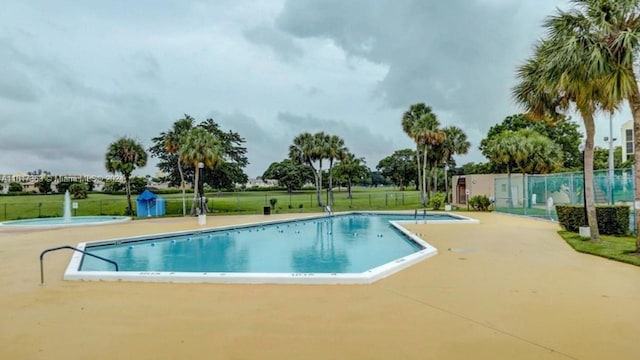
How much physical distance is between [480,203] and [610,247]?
48.5ft

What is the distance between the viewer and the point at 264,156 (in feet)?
137

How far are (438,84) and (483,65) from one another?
2.95 metres

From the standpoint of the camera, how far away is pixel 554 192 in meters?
17.0


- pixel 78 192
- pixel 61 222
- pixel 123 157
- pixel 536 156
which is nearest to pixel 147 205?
pixel 123 157

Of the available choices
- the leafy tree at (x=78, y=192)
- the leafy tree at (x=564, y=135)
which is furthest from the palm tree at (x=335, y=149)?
the leafy tree at (x=78, y=192)

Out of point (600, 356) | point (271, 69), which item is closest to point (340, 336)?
point (600, 356)

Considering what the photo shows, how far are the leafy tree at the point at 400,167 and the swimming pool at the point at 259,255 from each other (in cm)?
4056

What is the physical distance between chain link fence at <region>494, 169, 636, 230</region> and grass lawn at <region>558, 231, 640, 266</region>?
1.88 metres

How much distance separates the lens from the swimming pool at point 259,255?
249 inches

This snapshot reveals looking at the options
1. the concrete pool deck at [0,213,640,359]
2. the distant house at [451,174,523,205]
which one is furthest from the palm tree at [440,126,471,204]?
the concrete pool deck at [0,213,640,359]

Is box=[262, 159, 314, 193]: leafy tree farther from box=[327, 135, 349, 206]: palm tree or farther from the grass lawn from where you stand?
the grass lawn

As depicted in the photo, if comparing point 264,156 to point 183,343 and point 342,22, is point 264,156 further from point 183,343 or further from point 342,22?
point 183,343

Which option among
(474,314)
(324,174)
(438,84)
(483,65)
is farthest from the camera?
(324,174)

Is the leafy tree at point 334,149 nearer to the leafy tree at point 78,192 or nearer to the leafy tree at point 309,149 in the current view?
the leafy tree at point 309,149
